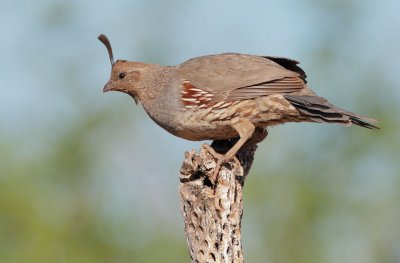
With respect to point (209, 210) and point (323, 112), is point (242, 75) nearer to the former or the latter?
point (323, 112)

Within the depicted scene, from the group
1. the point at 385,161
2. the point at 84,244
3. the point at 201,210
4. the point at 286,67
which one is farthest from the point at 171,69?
the point at 385,161

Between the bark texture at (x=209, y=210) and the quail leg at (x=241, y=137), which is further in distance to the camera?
the quail leg at (x=241, y=137)

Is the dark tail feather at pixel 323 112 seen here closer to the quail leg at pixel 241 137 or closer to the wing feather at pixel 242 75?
the wing feather at pixel 242 75

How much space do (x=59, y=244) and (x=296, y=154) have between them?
3767 millimetres

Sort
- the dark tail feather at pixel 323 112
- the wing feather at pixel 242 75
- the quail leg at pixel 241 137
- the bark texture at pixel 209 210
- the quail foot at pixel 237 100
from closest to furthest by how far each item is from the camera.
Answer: the bark texture at pixel 209 210
the quail leg at pixel 241 137
the dark tail feather at pixel 323 112
the quail foot at pixel 237 100
the wing feather at pixel 242 75

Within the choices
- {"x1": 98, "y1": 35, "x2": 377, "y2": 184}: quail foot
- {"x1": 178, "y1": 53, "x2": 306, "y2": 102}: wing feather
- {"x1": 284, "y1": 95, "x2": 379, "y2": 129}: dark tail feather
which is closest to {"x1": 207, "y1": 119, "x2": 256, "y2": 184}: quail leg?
{"x1": 98, "y1": 35, "x2": 377, "y2": 184}: quail foot

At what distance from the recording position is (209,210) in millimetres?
6949

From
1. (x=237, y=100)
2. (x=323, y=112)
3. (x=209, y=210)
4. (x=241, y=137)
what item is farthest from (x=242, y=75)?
(x=209, y=210)

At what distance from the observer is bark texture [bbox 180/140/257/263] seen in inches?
271

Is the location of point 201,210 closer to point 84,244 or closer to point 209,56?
point 209,56

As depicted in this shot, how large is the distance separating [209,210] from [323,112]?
1799 mm

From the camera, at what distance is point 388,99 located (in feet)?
45.3

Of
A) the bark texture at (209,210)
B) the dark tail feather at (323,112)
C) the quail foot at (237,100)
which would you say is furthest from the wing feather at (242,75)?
the bark texture at (209,210)

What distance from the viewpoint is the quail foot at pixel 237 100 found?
329 inches
